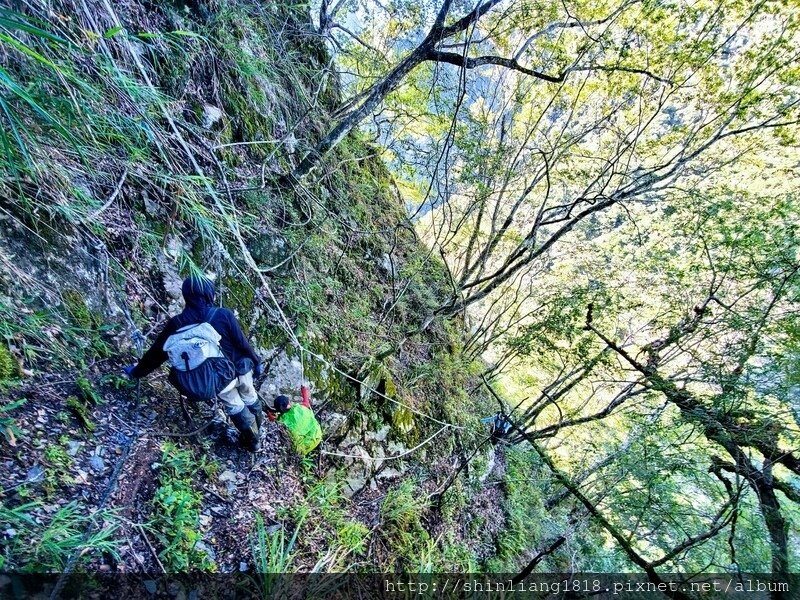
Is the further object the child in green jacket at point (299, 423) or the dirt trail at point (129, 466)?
the child in green jacket at point (299, 423)

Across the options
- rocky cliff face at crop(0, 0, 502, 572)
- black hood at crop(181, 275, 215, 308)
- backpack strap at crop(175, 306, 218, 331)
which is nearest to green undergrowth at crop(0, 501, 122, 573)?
rocky cliff face at crop(0, 0, 502, 572)

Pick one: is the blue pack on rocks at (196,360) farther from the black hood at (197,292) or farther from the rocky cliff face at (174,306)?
the rocky cliff face at (174,306)

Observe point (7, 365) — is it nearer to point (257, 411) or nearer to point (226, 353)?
point (226, 353)

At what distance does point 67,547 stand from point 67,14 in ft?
10.9

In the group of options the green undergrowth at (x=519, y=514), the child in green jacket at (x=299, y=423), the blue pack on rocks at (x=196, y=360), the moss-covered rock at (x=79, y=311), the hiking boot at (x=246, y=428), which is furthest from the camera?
the green undergrowth at (x=519, y=514)

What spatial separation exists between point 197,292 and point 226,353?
59 centimetres

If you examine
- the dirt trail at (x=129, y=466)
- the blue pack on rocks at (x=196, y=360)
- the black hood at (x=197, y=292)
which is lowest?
the dirt trail at (x=129, y=466)

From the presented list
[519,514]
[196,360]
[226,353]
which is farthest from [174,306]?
[519,514]

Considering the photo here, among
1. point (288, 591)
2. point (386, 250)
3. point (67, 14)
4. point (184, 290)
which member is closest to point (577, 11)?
point (386, 250)

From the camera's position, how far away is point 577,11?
16.1ft

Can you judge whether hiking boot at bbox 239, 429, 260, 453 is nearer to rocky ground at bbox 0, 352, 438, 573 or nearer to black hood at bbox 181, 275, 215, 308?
rocky ground at bbox 0, 352, 438, 573

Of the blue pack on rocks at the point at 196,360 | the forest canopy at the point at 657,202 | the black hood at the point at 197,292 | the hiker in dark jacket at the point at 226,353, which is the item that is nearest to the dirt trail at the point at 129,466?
the hiker in dark jacket at the point at 226,353

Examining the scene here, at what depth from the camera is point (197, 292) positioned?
255cm

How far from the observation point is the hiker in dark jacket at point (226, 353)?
8.38 ft
